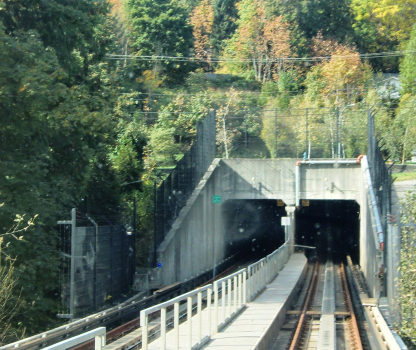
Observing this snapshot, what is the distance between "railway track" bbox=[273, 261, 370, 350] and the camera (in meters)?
13.9

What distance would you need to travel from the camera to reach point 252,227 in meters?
40.7

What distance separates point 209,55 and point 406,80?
72.3 feet

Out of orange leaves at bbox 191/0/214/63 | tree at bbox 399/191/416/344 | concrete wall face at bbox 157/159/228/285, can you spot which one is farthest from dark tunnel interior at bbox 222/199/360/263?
orange leaves at bbox 191/0/214/63

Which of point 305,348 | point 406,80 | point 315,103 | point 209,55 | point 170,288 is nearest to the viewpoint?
point 305,348

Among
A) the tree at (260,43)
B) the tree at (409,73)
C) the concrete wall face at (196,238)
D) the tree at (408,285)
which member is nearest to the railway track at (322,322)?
the tree at (408,285)

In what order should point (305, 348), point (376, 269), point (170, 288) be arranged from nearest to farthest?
point (305, 348) < point (376, 269) < point (170, 288)

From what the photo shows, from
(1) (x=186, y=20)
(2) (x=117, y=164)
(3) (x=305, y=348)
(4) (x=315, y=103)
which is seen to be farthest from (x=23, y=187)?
(1) (x=186, y=20)

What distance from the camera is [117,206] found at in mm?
23750

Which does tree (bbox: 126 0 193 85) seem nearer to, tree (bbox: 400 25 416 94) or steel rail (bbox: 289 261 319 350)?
tree (bbox: 400 25 416 94)

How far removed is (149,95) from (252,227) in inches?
681

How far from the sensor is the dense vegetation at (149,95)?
47.0 ft

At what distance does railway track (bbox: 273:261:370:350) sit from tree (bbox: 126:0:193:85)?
35.4 m

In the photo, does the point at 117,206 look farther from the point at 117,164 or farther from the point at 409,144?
the point at 409,144

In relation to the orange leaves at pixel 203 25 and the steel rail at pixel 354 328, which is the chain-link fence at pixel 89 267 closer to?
the steel rail at pixel 354 328
